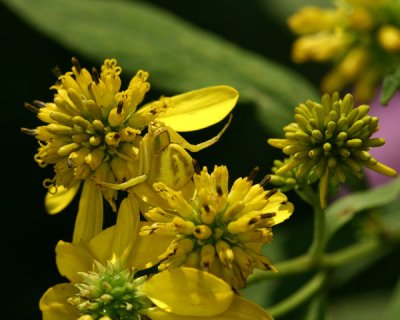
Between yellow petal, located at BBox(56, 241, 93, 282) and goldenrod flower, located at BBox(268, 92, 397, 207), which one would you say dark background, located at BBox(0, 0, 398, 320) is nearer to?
goldenrod flower, located at BBox(268, 92, 397, 207)

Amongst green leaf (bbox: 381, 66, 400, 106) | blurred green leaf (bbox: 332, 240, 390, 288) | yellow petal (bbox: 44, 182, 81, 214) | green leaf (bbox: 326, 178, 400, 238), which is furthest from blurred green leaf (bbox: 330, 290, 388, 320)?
yellow petal (bbox: 44, 182, 81, 214)

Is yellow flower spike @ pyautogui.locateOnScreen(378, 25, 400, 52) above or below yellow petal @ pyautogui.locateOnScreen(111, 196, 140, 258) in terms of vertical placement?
above

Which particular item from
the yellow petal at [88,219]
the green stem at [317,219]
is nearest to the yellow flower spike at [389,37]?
the green stem at [317,219]

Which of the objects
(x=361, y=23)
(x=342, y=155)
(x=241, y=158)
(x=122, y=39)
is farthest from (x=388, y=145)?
(x=342, y=155)

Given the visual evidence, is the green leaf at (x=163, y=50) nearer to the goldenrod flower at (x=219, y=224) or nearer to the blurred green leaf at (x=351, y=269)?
the blurred green leaf at (x=351, y=269)

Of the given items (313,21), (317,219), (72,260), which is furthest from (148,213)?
(313,21)

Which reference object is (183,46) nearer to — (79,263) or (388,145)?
(79,263)
